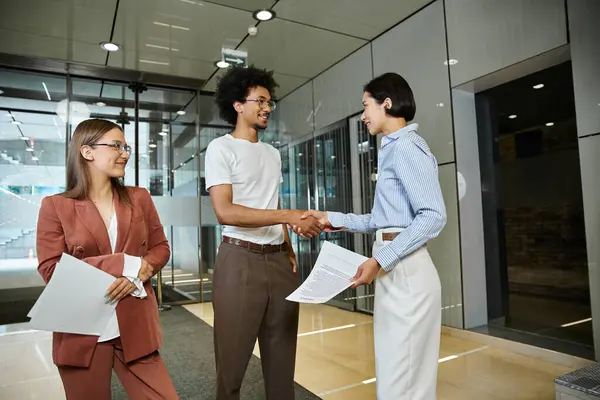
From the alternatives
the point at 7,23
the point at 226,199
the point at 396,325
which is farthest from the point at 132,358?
the point at 7,23

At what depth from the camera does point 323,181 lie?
5395 mm

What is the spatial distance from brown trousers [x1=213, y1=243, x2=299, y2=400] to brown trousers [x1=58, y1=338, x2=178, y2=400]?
0.32m

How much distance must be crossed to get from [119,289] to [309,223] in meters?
0.81

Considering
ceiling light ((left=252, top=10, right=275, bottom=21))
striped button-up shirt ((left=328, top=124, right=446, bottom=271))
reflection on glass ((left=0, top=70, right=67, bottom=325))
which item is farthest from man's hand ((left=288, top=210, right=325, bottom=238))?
reflection on glass ((left=0, top=70, right=67, bottom=325))

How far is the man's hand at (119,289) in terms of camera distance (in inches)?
47.7

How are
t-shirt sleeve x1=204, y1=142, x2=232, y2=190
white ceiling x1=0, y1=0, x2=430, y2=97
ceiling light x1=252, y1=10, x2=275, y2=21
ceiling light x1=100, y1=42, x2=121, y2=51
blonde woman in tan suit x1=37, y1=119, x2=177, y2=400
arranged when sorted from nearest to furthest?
blonde woman in tan suit x1=37, y1=119, x2=177, y2=400 → t-shirt sleeve x1=204, y1=142, x2=232, y2=190 → white ceiling x1=0, y1=0, x2=430, y2=97 → ceiling light x1=252, y1=10, x2=275, y2=21 → ceiling light x1=100, y1=42, x2=121, y2=51

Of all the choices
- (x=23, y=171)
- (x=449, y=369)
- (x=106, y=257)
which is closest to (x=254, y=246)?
(x=106, y=257)

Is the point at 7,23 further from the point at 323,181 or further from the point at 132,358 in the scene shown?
the point at 132,358

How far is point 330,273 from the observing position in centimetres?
132

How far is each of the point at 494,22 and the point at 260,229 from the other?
2771 millimetres

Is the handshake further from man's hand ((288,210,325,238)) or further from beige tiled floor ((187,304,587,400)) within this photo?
beige tiled floor ((187,304,587,400))

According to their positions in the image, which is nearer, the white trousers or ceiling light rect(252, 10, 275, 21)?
the white trousers

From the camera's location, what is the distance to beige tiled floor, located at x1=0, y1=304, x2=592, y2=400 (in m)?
A: 2.51

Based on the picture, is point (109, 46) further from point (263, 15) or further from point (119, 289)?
point (119, 289)
